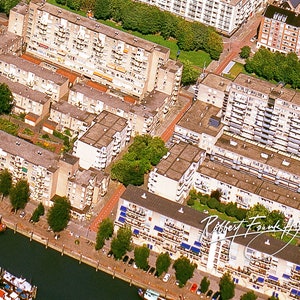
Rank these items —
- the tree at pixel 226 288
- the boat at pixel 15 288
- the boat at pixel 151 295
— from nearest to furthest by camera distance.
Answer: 1. the boat at pixel 15 288
2. the tree at pixel 226 288
3. the boat at pixel 151 295

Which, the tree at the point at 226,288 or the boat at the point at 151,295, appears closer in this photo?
the tree at the point at 226,288

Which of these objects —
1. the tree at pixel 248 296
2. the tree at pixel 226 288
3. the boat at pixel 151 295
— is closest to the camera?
the tree at pixel 248 296

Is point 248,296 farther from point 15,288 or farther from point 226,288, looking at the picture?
point 15,288

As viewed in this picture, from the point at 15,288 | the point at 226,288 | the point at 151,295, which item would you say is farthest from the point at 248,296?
Result: the point at 15,288

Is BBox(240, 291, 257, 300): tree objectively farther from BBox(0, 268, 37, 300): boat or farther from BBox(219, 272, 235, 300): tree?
BBox(0, 268, 37, 300): boat

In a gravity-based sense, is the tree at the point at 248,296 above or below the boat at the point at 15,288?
above

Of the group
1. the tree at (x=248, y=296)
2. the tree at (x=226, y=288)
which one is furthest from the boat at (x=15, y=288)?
the tree at (x=248, y=296)

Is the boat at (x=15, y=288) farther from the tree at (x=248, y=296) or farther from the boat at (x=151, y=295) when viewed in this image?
the tree at (x=248, y=296)

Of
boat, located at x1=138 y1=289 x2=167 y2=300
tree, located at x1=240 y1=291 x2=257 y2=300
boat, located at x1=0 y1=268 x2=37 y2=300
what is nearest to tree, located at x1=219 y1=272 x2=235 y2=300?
tree, located at x1=240 y1=291 x2=257 y2=300

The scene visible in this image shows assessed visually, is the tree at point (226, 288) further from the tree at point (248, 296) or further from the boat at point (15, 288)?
the boat at point (15, 288)

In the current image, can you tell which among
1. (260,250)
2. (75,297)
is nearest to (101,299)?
(75,297)
